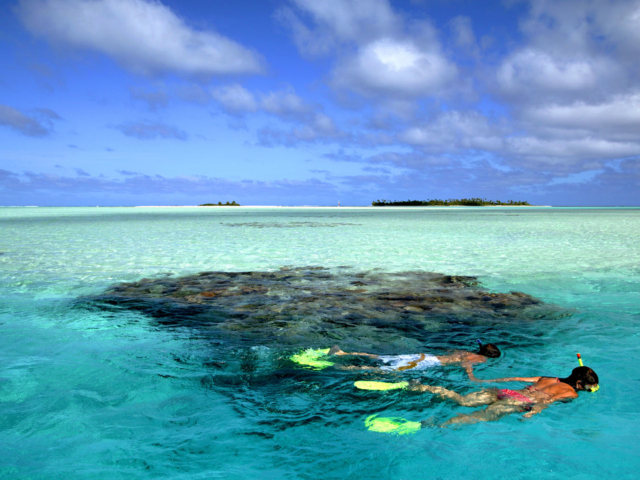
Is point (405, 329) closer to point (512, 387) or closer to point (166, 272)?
point (512, 387)

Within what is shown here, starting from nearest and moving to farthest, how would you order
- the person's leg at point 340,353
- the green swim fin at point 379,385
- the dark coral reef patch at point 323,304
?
the green swim fin at point 379,385, the person's leg at point 340,353, the dark coral reef patch at point 323,304

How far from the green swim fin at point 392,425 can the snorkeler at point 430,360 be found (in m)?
1.56

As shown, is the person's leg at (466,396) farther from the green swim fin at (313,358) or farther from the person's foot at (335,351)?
the person's foot at (335,351)

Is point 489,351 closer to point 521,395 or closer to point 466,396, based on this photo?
point 521,395

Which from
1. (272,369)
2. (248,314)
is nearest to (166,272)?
(248,314)

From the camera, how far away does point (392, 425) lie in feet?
18.5

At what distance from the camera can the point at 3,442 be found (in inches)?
210

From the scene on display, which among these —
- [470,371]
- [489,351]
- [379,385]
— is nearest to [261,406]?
[379,385]

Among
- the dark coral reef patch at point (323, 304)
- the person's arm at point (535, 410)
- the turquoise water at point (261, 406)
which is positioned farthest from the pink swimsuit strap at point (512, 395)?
the dark coral reef patch at point (323, 304)

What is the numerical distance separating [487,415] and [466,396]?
455 mm

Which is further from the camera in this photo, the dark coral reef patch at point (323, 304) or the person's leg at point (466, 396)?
the dark coral reef patch at point (323, 304)

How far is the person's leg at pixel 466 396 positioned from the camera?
6.26m

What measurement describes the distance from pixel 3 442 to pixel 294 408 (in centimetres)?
353

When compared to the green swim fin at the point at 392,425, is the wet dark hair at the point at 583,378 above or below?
above
